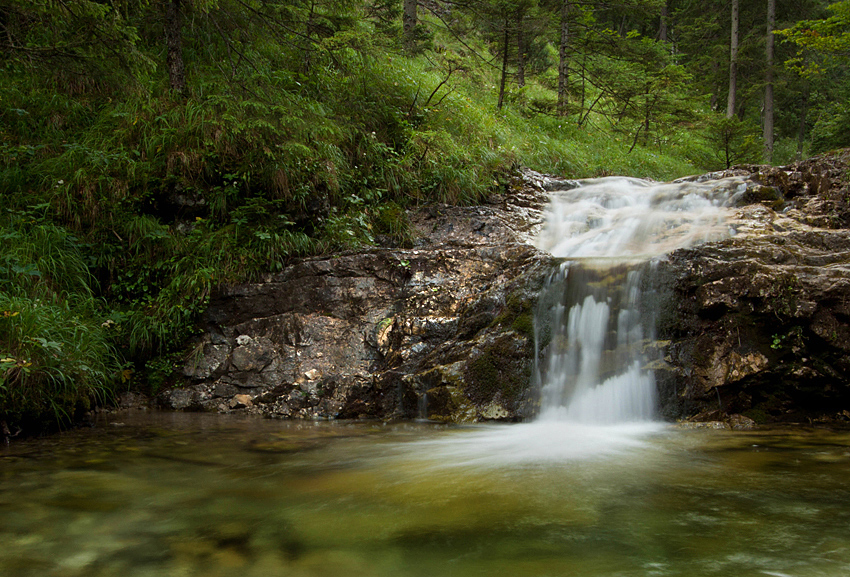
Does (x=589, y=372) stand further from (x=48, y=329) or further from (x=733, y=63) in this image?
(x=733, y=63)

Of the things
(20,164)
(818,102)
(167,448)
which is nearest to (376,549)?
(167,448)

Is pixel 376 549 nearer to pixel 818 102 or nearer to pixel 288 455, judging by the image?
pixel 288 455

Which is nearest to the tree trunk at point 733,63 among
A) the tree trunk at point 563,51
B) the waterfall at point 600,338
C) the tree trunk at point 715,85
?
the tree trunk at point 715,85

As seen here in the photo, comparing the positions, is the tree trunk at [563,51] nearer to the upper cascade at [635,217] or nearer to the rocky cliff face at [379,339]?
the upper cascade at [635,217]

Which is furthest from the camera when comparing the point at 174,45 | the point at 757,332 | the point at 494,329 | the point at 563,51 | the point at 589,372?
the point at 563,51

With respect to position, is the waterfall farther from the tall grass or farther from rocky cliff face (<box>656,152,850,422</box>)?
the tall grass

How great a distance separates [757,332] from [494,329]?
2.38 meters

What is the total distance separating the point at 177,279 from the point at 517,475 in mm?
4535

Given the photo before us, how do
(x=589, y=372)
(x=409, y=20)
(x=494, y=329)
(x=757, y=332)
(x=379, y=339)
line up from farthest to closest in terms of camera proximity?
(x=409, y=20), (x=379, y=339), (x=494, y=329), (x=589, y=372), (x=757, y=332)

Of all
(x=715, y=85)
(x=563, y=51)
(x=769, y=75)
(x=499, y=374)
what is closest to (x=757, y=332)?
(x=499, y=374)

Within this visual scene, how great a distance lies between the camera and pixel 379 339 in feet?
19.3

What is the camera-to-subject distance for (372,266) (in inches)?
251

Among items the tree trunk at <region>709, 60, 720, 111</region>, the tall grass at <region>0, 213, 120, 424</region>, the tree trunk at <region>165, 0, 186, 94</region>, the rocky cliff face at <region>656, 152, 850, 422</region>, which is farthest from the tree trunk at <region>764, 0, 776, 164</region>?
the tall grass at <region>0, 213, 120, 424</region>

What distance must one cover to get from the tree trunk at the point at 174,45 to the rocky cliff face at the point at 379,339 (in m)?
3.20
